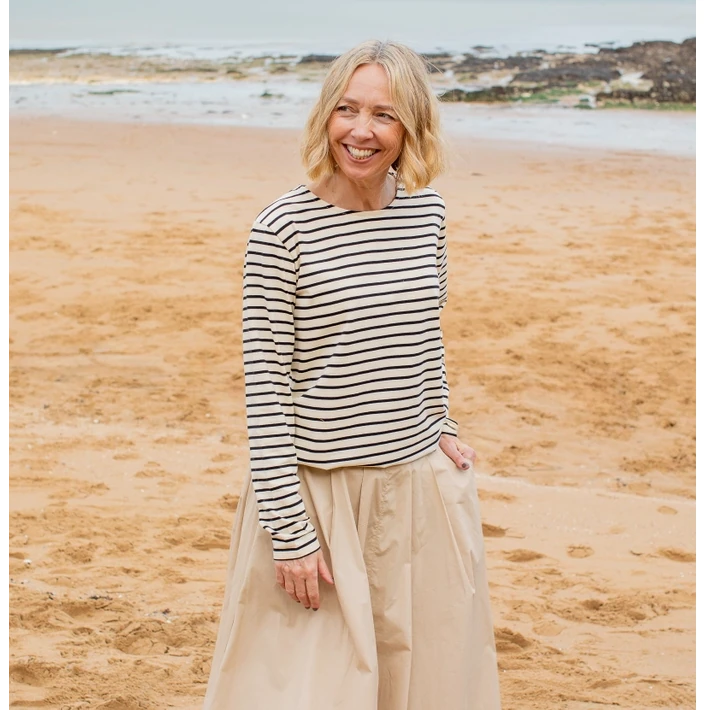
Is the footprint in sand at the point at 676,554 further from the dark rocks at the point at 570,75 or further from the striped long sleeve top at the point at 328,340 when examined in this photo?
the dark rocks at the point at 570,75

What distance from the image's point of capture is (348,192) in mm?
2486

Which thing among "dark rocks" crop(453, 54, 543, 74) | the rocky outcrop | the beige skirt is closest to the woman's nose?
the beige skirt

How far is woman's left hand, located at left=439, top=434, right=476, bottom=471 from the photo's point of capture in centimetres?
275

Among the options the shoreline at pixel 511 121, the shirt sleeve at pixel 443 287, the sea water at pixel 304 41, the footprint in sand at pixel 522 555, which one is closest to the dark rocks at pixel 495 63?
the sea water at pixel 304 41

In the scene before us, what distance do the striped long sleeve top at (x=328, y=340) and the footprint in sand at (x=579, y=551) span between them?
2.83 meters

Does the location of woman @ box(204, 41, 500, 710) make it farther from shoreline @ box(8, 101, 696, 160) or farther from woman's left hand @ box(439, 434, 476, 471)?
shoreline @ box(8, 101, 696, 160)

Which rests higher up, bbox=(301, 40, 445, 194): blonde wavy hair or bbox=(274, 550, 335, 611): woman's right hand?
bbox=(301, 40, 445, 194): blonde wavy hair

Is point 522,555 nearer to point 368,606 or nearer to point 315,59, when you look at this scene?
point 368,606

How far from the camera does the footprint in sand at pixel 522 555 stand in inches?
201

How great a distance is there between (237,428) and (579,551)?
234 centimetres

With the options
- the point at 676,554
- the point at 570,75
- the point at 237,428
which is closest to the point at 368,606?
the point at 676,554

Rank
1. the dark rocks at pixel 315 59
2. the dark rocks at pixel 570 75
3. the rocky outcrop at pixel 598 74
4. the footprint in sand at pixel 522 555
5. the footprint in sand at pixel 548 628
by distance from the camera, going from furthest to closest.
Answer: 1. the dark rocks at pixel 315 59
2. the dark rocks at pixel 570 75
3. the rocky outcrop at pixel 598 74
4. the footprint in sand at pixel 522 555
5. the footprint in sand at pixel 548 628

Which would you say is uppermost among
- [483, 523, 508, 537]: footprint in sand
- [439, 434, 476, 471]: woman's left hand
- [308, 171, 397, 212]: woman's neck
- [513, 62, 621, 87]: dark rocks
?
[513, 62, 621, 87]: dark rocks

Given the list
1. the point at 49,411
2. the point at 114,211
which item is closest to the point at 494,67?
the point at 114,211
